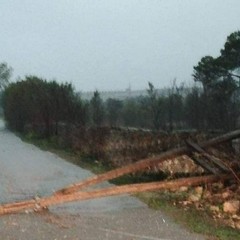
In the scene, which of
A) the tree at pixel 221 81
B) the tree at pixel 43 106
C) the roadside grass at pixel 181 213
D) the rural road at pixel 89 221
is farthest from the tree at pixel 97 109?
the rural road at pixel 89 221

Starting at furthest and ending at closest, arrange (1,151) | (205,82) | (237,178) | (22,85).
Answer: (22,85) < (1,151) < (205,82) < (237,178)

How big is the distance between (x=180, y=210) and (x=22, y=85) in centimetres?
3049

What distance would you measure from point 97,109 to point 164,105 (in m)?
5.40

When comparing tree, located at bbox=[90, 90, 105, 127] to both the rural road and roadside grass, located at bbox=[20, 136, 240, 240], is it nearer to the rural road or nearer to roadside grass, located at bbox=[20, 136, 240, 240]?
roadside grass, located at bbox=[20, 136, 240, 240]

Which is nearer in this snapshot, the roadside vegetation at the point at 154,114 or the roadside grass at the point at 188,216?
the roadside grass at the point at 188,216

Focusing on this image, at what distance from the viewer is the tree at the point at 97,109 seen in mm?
23969

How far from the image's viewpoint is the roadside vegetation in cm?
1039

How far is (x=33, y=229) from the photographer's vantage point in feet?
25.3

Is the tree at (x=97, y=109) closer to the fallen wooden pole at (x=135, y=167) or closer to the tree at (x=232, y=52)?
the tree at (x=232, y=52)

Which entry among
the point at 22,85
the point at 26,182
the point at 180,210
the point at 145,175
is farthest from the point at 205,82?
the point at 22,85

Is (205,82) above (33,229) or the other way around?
above

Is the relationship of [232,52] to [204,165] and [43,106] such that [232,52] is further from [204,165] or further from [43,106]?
[43,106]

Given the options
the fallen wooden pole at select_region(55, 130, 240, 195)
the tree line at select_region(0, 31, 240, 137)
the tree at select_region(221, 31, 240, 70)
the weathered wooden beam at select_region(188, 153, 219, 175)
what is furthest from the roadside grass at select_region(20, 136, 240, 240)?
the tree at select_region(221, 31, 240, 70)

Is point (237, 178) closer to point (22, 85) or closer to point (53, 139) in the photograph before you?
point (53, 139)
